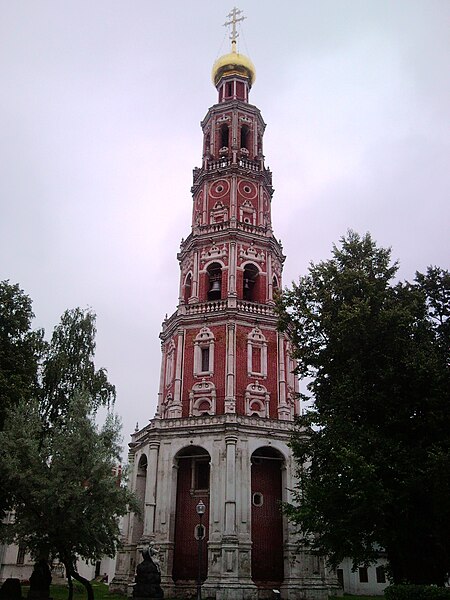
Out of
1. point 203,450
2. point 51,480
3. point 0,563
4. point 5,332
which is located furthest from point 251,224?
point 0,563

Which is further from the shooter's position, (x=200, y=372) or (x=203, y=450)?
(x=200, y=372)

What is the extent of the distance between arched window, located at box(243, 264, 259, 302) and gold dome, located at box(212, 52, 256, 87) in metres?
19.2

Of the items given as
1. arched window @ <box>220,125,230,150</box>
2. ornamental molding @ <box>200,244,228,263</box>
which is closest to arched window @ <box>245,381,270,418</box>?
ornamental molding @ <box>200,244,228,263</box>

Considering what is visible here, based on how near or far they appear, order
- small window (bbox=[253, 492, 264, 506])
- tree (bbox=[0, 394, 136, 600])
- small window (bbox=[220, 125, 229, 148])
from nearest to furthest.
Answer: tree (bbox=[0, 394, 136, 600]) → small window (bbox=[253, 492, 264, 506]) → small window (bbox=[220, 125, 229, 148])

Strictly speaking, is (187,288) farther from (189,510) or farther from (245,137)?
(189,510)

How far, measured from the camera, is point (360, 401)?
21359 mm

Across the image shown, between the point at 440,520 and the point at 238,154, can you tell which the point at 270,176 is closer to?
the point at 238,154

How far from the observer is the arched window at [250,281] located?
137 feet

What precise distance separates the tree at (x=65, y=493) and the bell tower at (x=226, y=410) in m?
8.57

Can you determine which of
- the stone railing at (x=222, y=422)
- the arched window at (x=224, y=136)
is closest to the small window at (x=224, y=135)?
the arched window at (x=224, y=136)

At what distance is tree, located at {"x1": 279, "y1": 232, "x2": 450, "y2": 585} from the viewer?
1897 centimetres

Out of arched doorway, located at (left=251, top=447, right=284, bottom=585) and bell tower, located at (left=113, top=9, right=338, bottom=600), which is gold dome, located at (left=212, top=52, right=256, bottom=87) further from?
arched doorway, located at (left=251, top=447, right=284, bottom=585)

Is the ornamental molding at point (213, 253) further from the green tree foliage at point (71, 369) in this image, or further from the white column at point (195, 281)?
the green tree foliage at point (71, 369)

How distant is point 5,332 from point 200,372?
41.7 feet
